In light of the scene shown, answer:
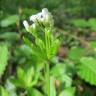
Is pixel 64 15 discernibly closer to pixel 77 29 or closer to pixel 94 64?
pixel 77 29

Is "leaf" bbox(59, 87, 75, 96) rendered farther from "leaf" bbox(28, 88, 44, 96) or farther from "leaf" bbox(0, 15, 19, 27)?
"leaf" bbox(0, 15, 19, 27)

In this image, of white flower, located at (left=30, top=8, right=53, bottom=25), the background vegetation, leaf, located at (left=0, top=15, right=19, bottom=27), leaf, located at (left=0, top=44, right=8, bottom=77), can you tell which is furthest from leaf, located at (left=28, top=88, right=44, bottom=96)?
leaf, located at (left=0, top=15, right=19, bottom=27)

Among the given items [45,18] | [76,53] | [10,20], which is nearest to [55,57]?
[76,53]

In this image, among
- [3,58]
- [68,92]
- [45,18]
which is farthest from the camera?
[3,58]

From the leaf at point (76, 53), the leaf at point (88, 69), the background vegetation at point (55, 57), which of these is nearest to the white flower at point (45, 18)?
the background vegetation at point (55, 57)

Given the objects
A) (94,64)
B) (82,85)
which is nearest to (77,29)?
(82,85)

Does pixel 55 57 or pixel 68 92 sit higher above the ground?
pixel 55 57

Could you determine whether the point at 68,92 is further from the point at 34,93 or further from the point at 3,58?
the point at 3,58

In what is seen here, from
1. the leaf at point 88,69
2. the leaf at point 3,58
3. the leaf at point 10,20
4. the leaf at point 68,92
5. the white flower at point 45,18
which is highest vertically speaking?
the leaf at point 10,20

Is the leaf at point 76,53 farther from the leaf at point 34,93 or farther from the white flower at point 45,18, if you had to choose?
the white flower at point 45,18
